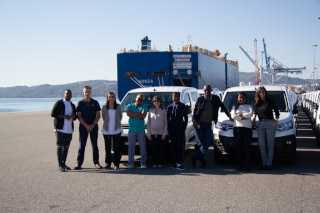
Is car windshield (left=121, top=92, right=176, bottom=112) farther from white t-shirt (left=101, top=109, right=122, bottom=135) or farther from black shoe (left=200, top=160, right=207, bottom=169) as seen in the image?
black shoe (left=200, top=160, right=207, bottom=169)

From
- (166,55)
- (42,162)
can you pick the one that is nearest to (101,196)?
(42,162)

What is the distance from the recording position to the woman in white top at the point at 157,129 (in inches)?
336

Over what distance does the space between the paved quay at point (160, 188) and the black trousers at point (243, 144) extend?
0.26 meters

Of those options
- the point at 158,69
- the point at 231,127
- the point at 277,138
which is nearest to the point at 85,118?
the point at 231,127

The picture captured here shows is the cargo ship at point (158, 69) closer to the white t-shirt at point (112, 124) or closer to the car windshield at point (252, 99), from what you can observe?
the car windshield at point (252, 99)

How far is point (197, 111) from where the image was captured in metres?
8.59

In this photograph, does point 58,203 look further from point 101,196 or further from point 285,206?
point 285,206

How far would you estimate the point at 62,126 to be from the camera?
8.38 m

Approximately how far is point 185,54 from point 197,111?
37.0 ft

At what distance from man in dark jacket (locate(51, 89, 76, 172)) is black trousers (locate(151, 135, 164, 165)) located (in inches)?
68.8

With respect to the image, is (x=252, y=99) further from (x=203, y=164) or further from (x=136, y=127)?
(x=136, y=127)

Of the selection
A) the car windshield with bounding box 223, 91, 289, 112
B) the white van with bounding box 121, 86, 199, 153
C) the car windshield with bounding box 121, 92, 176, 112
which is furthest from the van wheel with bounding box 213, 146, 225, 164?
the car windshield with bounding box 121, 92, 176, 112

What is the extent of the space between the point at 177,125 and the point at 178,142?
36 cm

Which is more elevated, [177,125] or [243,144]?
[177,125]
